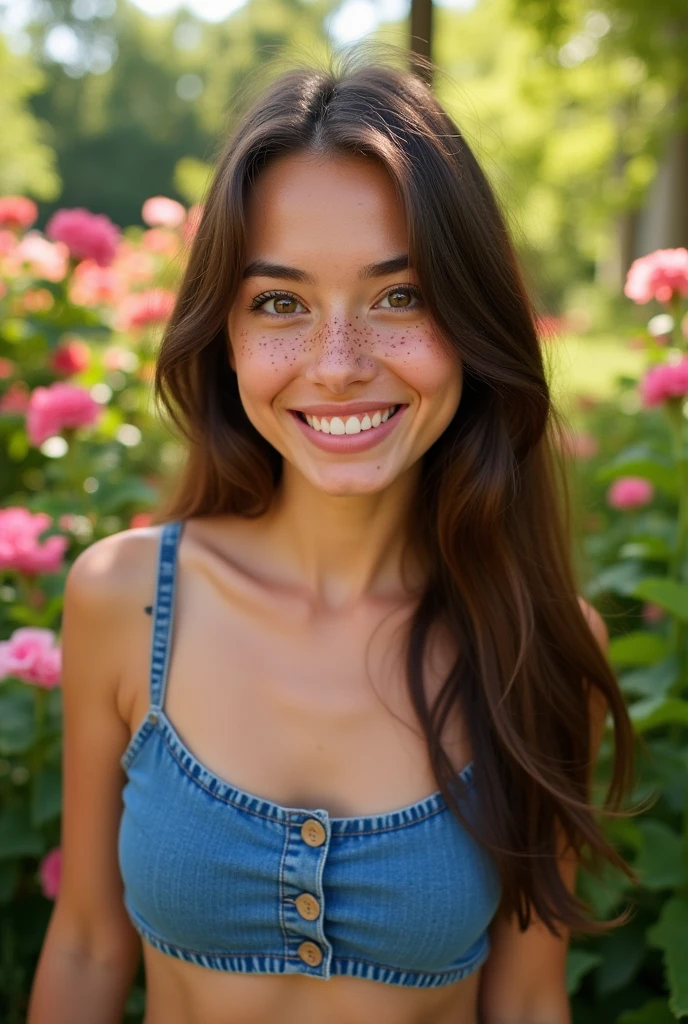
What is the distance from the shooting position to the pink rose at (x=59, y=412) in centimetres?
264

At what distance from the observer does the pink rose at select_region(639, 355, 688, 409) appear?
2.33 metres

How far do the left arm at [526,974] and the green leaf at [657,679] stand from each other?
57 centimetres

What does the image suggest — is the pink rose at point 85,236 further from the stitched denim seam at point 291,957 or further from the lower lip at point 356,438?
the stitched denim seam at point 291,957

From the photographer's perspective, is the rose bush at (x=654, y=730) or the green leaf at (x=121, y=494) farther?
the green leaf at (x=121, y=494)

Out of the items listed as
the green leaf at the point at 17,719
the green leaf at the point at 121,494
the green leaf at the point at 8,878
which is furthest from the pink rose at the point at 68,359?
the green leaf at the point at 8,878

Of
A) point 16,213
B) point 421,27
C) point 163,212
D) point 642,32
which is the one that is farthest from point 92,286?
point 642,32

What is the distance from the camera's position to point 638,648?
227 centimetres

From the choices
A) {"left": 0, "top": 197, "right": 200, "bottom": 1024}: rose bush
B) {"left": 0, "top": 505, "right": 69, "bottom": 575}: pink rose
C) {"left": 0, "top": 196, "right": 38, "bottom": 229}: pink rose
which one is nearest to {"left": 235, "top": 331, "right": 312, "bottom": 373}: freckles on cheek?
{"left": 0, "top": 197, "right": 200, "bottom": 1024}: rose bush

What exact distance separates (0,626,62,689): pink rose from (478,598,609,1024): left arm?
894 mm

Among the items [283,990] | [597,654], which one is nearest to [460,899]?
[283,990]

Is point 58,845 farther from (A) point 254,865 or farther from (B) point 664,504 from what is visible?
(B) point 664,504

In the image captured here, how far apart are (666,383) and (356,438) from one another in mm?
1084

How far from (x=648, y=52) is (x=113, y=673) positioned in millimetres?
6000

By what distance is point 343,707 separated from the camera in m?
1.65
